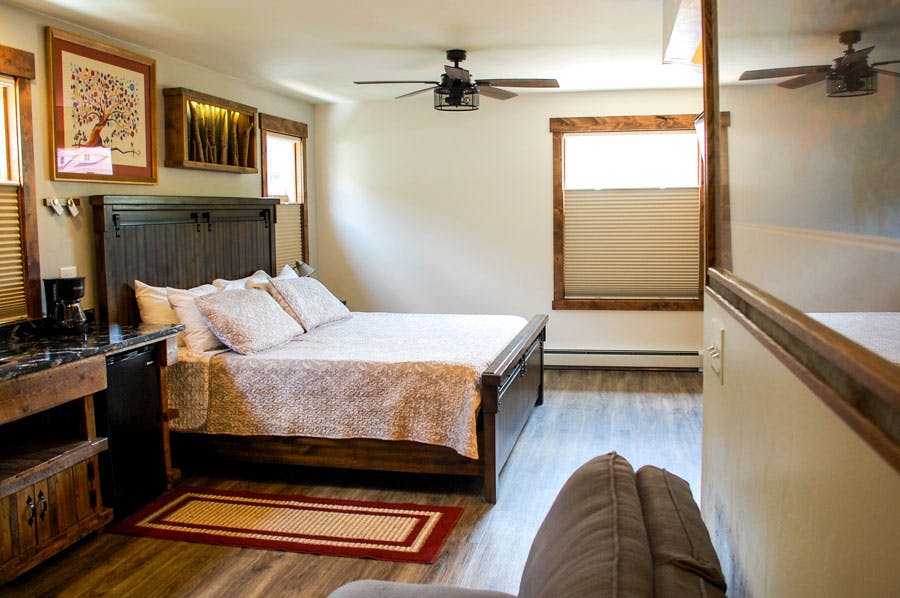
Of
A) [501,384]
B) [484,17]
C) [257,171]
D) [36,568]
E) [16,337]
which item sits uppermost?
[484,17]

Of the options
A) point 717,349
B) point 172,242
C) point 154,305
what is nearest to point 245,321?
point 154,305

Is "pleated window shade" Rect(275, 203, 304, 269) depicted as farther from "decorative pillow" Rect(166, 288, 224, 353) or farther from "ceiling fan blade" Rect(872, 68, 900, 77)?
"ceiling fan blade" Rect(872, 68, 900, 77)

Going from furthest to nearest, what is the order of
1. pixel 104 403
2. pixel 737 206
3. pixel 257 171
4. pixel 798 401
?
pixel 257 171 < pixel 104 403 < pixel 737 206 < pixel 798 401

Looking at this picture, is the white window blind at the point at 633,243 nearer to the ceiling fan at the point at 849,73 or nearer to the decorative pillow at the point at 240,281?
the decorative pillow at the point at 240,281

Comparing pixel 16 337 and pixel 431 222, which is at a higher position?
pixel 431 222

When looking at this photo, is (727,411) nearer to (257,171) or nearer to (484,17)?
(484,17)

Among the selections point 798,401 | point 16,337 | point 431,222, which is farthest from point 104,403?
point 431,222

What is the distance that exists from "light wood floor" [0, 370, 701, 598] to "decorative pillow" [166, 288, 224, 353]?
74cm

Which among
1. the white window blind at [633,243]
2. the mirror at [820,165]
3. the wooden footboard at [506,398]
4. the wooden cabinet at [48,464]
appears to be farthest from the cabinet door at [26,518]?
the white window blind at [633,243]

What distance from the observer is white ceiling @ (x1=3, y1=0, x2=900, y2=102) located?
4.17m

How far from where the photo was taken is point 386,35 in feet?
16.0

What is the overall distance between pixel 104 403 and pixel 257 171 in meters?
3.14

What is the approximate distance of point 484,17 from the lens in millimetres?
4430

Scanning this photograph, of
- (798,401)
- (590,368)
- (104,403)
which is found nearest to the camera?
(798,401)
